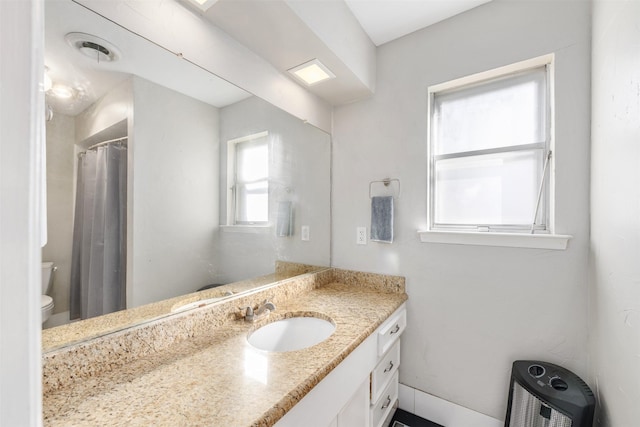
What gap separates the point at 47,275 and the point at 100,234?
0.55ft

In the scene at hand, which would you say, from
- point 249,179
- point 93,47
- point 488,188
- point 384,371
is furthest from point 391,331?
point 93,47

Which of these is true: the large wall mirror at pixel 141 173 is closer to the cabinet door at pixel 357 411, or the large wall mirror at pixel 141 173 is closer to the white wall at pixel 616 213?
the cabinet door at pixel 357 411

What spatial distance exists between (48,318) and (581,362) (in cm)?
216

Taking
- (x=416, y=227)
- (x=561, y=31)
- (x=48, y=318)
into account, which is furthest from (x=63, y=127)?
(x=561, y=31)

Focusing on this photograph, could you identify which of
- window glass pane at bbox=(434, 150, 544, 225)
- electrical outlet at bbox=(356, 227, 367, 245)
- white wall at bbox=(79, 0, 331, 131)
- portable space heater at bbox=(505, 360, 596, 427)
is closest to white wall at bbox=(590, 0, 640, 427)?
portable space heater at bbox=(505, 360, 596, 427)

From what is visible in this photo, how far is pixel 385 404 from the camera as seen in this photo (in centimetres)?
148

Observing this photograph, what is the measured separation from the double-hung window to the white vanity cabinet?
75cm

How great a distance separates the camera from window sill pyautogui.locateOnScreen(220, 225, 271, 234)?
1.30 metres

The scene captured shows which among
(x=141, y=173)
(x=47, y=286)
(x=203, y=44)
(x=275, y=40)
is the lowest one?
(x=47, y=286)

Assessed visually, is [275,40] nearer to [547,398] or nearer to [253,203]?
[253,203]

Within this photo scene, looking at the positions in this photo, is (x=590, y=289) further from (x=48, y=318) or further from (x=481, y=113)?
(x=48, y=318)

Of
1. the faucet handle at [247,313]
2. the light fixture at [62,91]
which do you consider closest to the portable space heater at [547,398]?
the faucet handle at [247,313]

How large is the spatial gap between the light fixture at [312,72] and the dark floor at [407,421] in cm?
212

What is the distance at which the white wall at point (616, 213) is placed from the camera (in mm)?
800
